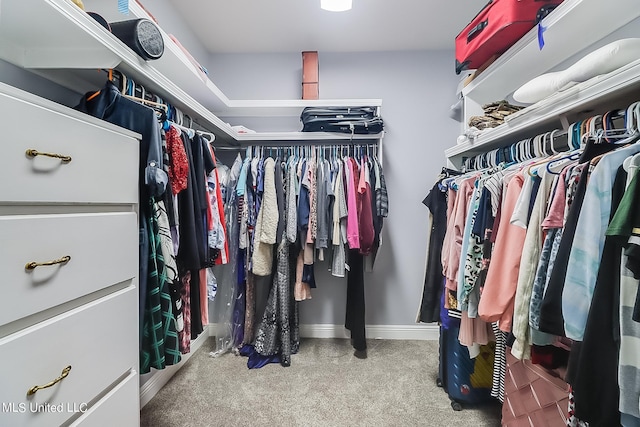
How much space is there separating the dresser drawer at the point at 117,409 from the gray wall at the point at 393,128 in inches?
59.7

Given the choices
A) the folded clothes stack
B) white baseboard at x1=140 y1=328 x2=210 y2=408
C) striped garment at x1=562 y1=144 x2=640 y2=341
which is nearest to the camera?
striped garment at x1=562 y1=144 x2=640 y2=341

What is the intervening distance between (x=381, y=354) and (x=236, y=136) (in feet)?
6.37

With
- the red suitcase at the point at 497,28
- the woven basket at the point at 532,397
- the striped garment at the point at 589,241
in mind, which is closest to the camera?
the striped garment at the point at 589,241

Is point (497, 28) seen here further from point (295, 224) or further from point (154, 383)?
point (154, 383)

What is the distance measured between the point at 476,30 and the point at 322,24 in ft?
3.40

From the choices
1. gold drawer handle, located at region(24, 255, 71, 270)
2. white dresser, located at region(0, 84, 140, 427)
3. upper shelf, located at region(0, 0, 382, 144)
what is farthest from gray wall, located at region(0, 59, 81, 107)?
gold drawer handle, located at region(24, 255, 71, 270)

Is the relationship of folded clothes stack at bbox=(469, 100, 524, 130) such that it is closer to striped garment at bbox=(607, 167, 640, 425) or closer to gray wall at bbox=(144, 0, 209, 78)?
striped garment at bbox=(607, 167, 640, 425)

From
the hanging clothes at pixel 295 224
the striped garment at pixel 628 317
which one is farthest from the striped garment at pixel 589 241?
the hanging clothes at pixel 295 224

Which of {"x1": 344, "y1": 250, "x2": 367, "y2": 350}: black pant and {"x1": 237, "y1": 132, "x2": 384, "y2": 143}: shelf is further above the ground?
{"x1": 237, "y1": 132, "x2": 384, "y2": 143}: shelf

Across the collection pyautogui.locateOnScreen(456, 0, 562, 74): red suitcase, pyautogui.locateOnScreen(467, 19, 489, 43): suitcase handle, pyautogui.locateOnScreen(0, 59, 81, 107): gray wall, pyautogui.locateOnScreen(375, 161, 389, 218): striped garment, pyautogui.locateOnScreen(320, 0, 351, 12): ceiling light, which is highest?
pyautogui.locateOnScreen(320, 0, 351, 12): ceiling light

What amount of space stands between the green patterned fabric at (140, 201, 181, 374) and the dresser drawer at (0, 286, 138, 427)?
10 centimetres

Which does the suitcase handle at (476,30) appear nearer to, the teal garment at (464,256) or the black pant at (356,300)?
the teal garment at (464,256)

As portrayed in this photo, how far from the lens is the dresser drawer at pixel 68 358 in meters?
0.56

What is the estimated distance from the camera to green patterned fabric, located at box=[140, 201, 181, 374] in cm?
100
